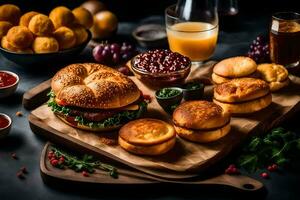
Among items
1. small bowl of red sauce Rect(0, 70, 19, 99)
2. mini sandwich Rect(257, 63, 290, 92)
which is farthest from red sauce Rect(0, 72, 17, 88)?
mini sandwich Rect(257, 63, 290, 92)

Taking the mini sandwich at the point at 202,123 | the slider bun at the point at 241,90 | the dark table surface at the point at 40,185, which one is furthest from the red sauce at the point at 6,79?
the slider bun at the point at 241,90

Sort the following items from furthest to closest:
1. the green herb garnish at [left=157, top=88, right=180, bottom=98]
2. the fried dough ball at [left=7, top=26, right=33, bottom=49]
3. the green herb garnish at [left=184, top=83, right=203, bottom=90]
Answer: the fried dough ball at [left=7, top=26, right=33, bottom=49], the green herb garnish at [left=184, top=83, right=203, bottom=90], the green herb garnish at [left=157, top=88, right=180, bottom=98]

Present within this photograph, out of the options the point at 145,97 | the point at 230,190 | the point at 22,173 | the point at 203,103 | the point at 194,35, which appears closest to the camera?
the point at 230,190

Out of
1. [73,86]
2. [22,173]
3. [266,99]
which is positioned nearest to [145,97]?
[73,86]

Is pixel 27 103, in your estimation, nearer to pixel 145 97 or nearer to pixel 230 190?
pixel 145 97

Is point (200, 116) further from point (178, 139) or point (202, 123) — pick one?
point (178, 139)

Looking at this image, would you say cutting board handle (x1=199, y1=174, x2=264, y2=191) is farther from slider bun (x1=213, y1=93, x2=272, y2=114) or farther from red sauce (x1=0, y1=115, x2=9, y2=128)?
red sauce (x1=0, y1=115, x2=9, y2=128)
